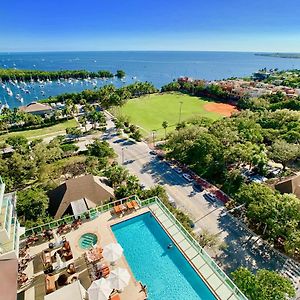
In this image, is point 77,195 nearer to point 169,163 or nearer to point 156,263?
point 156,263

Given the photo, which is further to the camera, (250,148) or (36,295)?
(250,148)

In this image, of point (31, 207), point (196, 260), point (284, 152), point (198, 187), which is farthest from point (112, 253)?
point (284, 152)

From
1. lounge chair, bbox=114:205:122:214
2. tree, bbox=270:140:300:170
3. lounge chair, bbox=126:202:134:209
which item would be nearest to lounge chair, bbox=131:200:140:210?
lounge chair, bbox=126:202:134:209

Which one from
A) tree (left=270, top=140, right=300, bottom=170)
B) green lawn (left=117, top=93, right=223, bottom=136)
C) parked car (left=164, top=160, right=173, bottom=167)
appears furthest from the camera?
green lawn (left=117, top=93, right=223, bottom=136)

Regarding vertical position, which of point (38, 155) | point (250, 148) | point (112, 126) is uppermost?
point (250, 148)

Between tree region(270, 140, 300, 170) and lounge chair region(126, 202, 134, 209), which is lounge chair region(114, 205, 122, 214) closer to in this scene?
lounge chair region(126, 202, 134, 209)

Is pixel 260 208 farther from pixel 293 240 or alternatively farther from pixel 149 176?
pixel 149 176

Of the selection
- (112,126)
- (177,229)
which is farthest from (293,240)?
(112,126)

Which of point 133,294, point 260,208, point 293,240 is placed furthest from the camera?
point 260,208
